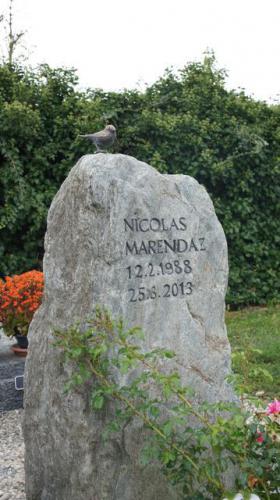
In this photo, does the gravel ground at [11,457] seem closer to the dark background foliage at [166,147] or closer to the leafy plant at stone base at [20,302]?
the leafy plant at stone base at [20,302]

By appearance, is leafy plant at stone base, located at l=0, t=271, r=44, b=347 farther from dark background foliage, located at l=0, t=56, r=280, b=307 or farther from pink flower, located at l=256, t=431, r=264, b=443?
pink flower, located at l=256, t=431, r=264, b=443

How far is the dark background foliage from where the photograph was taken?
301 inches

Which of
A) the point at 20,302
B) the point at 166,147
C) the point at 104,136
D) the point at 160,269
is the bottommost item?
the point at 20,302

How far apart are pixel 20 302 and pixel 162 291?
249cm

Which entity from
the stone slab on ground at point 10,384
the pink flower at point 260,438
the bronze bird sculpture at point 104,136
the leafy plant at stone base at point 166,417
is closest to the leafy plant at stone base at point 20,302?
the stone slab on ground at point 10,384

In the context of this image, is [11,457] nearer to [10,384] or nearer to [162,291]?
[10,384]

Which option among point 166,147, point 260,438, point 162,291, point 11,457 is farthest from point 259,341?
point 260,438

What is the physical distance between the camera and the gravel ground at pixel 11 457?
163 inches

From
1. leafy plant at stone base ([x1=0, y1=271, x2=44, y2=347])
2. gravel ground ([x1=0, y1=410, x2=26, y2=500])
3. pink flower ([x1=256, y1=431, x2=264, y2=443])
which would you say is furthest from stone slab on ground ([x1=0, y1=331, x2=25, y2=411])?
pink flower ([x1=256, y1=431, x2=264, y2=443])

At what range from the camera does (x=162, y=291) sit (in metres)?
3.59

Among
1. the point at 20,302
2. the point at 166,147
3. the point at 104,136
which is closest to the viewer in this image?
the point at 104,136

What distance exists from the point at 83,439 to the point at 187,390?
2.13 ft

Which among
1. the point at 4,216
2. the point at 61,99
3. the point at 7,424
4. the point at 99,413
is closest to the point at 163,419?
the point at 99,413

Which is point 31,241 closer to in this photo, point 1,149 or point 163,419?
point 1,149
